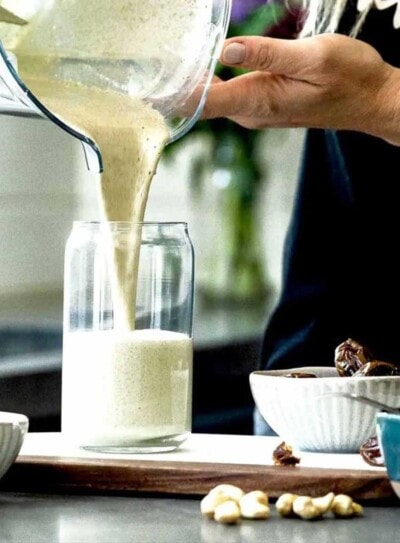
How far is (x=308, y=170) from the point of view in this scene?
2.46 meters

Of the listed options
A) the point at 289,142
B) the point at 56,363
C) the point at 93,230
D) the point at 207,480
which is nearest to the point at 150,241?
the point at 93,230

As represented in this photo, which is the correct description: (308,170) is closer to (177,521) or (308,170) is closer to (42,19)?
(42,19)

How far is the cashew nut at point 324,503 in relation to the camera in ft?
4.42

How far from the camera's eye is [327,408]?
5.38ft

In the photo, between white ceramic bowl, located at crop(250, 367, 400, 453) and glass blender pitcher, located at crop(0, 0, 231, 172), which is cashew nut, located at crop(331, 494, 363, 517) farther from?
glass blender pitcher, located at crop(0, 0, 231, 172)

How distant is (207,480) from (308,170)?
1083mm

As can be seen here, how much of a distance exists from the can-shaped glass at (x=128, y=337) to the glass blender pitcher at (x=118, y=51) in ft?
0.36

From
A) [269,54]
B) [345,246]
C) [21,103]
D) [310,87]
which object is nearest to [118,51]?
[21,103]

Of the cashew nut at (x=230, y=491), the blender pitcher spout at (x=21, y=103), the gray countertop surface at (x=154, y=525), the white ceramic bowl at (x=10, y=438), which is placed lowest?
the gray countertop surface at (x=154, y=525)

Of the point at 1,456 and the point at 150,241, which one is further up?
the point at 150,241

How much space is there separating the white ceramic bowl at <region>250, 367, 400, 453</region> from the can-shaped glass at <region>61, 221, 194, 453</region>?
0.12 m

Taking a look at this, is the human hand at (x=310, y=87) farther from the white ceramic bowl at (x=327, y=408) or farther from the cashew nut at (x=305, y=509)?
the cashew nut at (x=305, y=509)

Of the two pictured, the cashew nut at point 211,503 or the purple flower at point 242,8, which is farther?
the purple flower at point 242,8

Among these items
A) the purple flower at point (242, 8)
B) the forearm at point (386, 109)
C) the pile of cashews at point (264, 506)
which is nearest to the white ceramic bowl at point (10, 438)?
the pile of cashews at point (264, 506)
